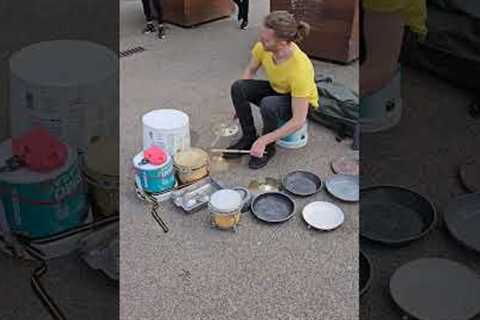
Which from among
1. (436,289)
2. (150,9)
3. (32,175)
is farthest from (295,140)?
(150,9)

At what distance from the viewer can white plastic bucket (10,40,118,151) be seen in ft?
4.04

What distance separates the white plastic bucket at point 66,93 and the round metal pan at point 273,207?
0.37m

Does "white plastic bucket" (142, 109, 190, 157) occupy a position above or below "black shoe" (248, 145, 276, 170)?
above

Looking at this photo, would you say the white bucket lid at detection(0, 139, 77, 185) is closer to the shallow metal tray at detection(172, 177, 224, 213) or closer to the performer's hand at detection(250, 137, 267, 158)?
the shallow metal tray at detection(172, 177, 224, 213)

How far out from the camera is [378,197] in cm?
140

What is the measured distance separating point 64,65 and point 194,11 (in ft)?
3.53

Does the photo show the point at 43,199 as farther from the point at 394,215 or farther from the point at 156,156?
the point at 394,215

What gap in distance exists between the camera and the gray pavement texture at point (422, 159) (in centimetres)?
124

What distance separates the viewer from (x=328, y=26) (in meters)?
1.99

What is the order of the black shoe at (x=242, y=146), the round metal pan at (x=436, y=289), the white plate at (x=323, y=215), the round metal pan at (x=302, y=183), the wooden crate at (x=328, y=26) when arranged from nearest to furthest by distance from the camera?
the round metal pan at (x=436, y=289) → the white plate at (x=323, y=215) → the round metal pan at (x=302, y=183) → the black shoe at (x=242, y=146) → the wooden crate at (x=328, y=26)

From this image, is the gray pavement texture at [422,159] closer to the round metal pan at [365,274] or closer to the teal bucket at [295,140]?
the round metal pan at [365,274]

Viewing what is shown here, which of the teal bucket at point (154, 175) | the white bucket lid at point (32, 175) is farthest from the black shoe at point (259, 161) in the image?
the white bucket lid at point (32, 175)

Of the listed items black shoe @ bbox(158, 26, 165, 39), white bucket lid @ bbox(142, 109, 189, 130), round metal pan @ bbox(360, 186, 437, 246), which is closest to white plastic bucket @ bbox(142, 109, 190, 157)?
white bucket lid @ bbox(142, 109, 189, 130)

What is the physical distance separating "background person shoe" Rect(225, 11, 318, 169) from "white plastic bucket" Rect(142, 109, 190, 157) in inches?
6.5
